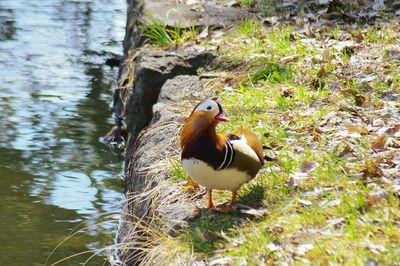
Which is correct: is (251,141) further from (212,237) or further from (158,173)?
(158,173)

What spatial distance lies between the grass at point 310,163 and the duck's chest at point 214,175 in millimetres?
180

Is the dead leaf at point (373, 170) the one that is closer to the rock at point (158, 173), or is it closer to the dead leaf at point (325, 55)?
the rock at point (158, 173)

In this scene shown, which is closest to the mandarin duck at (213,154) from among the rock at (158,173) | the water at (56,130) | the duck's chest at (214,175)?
the duck's chest at (214,175)

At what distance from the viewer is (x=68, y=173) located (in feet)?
26.4

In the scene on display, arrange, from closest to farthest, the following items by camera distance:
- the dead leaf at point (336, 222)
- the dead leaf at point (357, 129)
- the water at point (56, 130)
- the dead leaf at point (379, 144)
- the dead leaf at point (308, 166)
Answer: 1. the dead leaf at point (336, 222)
2. the dead leaf at point (308, 166)
3. the dead leaf at point (379, 144)
4. the dead leaf at point (357, 129)
5. the water at point (56, 130)

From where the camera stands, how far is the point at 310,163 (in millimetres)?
4711

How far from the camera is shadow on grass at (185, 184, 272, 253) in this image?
13.0 ft

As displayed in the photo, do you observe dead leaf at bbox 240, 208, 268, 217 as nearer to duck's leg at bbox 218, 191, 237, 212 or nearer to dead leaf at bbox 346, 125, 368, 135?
duck's leg at bbox 218, 191, 237, 212

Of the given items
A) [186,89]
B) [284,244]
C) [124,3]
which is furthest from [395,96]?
[124,3]

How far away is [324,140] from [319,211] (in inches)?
45.4

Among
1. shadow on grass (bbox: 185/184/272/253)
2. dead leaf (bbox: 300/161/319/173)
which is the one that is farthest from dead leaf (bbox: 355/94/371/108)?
shadow on grass (bbox: 185/184/272/253)

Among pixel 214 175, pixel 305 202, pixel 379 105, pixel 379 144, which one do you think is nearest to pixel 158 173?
pixel 214 175

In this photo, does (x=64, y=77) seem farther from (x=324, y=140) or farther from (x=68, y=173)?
(x=324, y=140)

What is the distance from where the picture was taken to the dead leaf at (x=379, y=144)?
479 centimetres
